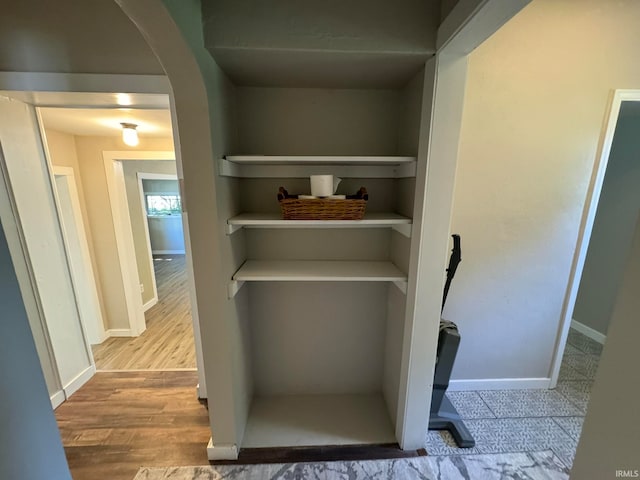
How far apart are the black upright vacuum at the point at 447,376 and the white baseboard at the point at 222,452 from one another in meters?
1.22

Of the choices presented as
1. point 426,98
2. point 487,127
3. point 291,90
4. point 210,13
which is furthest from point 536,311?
point 210,13

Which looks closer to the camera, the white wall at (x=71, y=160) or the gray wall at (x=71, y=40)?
the gray wall at (x=71, y=40)

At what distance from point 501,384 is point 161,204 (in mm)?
8147

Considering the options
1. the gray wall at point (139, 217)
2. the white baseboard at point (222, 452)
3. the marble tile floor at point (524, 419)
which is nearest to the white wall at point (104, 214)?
the gray wall at point (139, 217)

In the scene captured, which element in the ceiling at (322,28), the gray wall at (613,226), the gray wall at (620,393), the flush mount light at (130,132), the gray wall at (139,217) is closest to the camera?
the gray wall at (620,393)

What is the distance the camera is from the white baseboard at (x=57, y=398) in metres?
1.87

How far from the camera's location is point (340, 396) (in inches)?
77.0

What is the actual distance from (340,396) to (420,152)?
1.77 meters

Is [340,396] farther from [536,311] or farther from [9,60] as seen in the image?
[9,60]

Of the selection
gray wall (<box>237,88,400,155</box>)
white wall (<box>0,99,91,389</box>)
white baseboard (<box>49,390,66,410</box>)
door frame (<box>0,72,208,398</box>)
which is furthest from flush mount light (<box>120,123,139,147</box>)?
white baseboard (<box>49,390,66,410</box>)

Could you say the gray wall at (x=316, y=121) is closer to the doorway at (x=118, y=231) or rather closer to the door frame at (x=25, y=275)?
the doorway at (x=118, y=231)

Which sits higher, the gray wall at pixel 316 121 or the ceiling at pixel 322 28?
the ceiling at pixel 322 28

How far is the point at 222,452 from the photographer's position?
1484mm

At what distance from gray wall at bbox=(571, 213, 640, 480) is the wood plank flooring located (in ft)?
5.75
